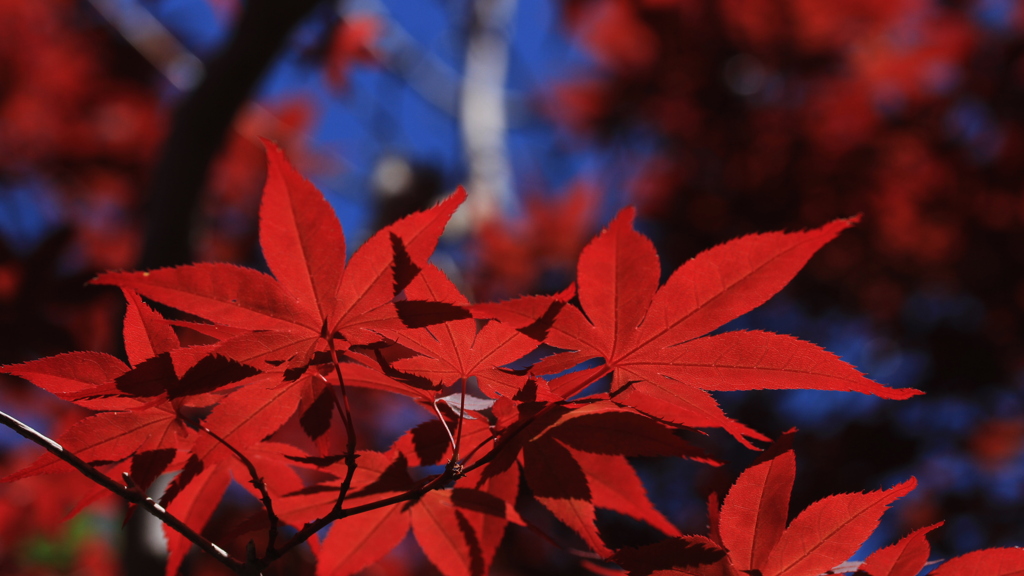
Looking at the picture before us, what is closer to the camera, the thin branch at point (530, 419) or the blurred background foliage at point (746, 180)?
the thin branch at point (530, 419)

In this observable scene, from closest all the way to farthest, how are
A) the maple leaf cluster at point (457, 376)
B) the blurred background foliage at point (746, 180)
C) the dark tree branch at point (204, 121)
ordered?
the maple leaf cluster at point (457, 376) < the dark tree branch at point (204, 121) < the blurred background foliage at point (746, 180)

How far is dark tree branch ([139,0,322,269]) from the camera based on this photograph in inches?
75.4

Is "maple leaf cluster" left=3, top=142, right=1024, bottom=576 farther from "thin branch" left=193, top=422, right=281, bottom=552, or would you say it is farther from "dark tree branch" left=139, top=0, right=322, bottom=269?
"dark tree branch" left=139, top=0, right=322, bottom=269

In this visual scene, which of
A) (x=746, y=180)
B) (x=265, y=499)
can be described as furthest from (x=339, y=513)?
(x=746, y=180)

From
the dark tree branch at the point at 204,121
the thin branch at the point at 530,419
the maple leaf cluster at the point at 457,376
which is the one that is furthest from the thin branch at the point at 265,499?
the dark tree branch at the point at 204,121

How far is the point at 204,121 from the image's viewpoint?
1.95 metres

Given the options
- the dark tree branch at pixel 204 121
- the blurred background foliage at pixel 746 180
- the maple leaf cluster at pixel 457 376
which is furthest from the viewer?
the blurred background foliage at pixel 746 180

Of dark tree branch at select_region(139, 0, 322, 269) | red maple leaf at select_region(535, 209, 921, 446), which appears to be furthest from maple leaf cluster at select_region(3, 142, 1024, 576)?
dark tree branch at select_region(139, 0, 322, 269)

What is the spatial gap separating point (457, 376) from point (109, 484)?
308mm

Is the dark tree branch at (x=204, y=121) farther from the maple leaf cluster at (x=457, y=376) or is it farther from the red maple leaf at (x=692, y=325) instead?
the red maple leaf at (x=692, y=325)

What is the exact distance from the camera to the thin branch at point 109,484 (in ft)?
1.74

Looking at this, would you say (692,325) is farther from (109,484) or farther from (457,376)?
(109,484)

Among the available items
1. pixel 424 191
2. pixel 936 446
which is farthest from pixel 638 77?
pixel 936 446

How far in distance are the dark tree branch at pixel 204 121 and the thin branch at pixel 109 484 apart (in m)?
1.57
